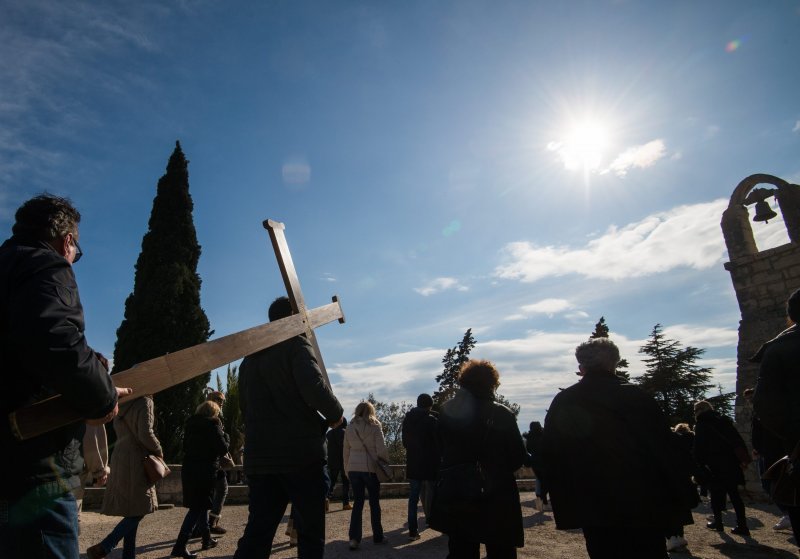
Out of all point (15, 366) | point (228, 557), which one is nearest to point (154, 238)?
point (228, 557)

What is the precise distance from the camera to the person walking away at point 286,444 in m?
2.86

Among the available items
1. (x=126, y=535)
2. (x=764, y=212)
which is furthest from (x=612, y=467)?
(x=764, y=212)

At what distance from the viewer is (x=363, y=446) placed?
594cm

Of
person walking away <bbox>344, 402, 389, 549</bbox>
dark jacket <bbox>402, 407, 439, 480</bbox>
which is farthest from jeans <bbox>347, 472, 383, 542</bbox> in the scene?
dark jacket <bbox>402, 407, 439, 480</bbox>

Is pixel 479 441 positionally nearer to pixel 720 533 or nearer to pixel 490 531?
pixel 490 531

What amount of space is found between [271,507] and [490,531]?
53.5 inches

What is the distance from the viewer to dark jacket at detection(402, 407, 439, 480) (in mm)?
6048

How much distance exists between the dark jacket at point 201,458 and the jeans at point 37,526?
151 inches

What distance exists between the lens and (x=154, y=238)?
15.8 m

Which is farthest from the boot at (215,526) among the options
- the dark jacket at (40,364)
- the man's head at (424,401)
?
the dark jacket at (40,364)

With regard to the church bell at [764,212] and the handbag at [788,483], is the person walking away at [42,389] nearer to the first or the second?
the handbag at [788,483]

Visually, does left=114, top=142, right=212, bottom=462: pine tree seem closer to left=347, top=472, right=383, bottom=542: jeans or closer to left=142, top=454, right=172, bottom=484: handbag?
left=347, top=472, right=383, bottom=542: jeans

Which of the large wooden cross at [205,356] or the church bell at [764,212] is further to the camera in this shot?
the church bell at [764,212]

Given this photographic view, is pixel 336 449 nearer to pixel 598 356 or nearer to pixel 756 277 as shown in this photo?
pixel 598 356
